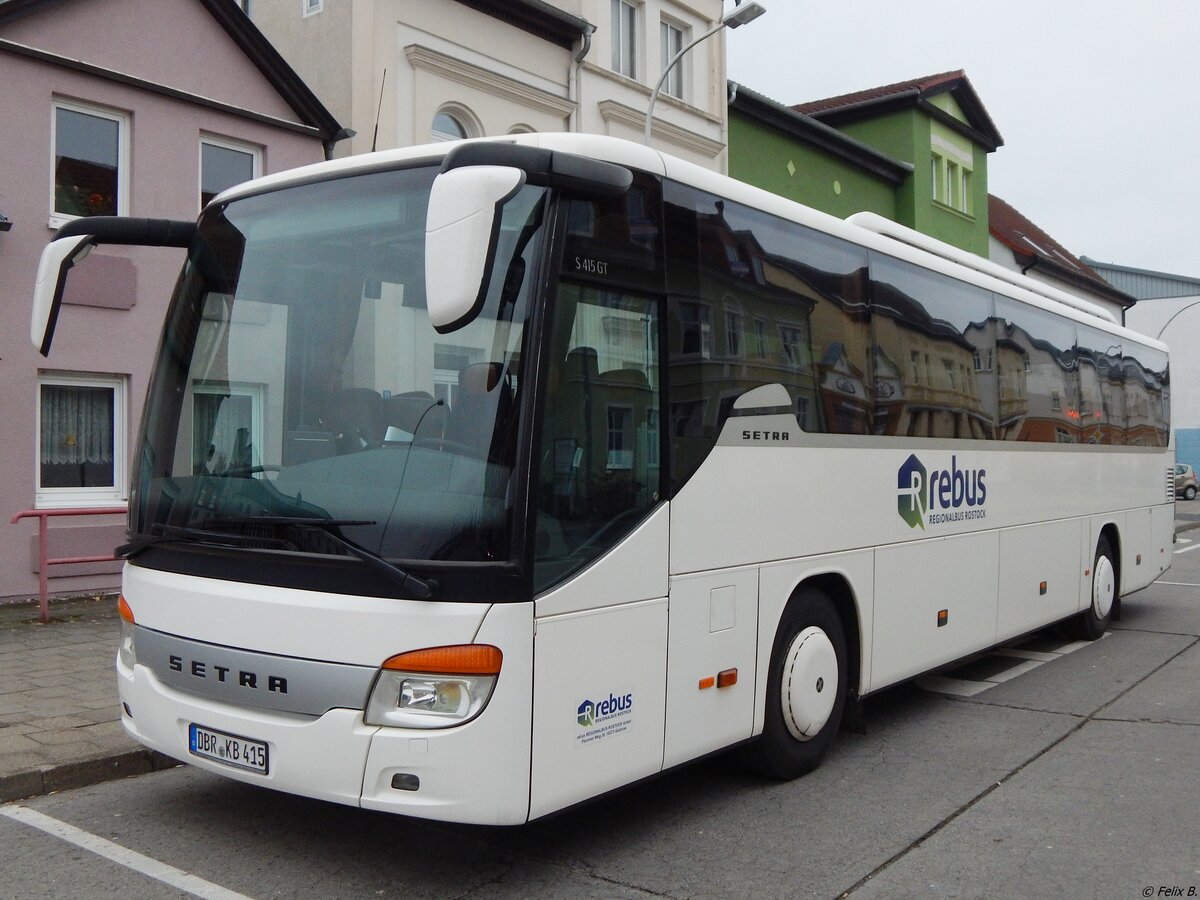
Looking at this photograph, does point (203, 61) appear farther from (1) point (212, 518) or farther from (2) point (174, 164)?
(1) point (212, 518)

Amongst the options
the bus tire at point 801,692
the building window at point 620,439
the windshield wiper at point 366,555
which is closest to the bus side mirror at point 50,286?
the windshield wiper at point 366,555

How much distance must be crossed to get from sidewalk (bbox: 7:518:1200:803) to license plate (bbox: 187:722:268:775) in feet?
5.49

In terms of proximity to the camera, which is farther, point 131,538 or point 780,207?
point 780,207

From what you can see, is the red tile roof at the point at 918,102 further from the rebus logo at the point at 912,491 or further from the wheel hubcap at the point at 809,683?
the wheel hubcap at the point at 809,683

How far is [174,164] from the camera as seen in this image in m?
13.5

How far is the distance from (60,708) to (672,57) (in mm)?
18172

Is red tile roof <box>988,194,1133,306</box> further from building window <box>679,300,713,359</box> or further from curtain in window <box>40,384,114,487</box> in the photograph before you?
building window <box>679,300,713,359</box>

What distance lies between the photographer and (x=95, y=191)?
13000 mm

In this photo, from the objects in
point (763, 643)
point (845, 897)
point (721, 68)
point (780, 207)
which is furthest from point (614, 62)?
point (845, 897)

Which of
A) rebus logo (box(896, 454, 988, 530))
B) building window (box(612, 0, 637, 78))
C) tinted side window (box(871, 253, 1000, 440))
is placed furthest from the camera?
building window (box(612, 0, 637, 78))

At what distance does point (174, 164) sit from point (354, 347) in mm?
10028

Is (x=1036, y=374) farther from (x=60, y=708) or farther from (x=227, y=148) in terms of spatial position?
(x=227, y=148)

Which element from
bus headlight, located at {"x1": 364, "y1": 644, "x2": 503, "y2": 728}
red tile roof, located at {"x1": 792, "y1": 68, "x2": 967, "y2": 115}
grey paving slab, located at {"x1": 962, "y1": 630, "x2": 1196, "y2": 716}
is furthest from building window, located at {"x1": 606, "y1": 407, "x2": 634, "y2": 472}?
red tile roof, located at {"x1": 792, "y1": 68, "x2": 967, "y2": 115}

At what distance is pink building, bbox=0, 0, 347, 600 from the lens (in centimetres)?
1209
